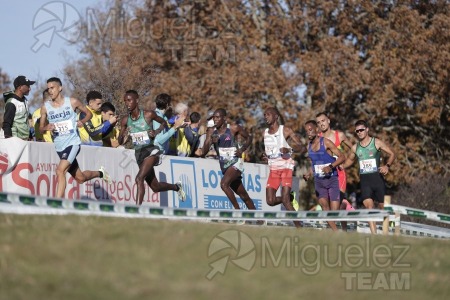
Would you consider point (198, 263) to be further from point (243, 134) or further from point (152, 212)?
point (243, 134)

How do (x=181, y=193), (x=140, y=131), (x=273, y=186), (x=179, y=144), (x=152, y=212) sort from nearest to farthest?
(x=152, y=212)
(x=140, y=131)
(x=273, y=186)
(x=181, y=193)
(x=179, y=144)

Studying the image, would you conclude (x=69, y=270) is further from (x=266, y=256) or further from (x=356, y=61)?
(x=356, y=61)

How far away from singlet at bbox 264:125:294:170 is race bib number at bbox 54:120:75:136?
389cm

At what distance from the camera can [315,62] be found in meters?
37.4

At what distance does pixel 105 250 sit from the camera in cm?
1029

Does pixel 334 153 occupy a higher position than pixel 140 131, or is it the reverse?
pixel 140 131

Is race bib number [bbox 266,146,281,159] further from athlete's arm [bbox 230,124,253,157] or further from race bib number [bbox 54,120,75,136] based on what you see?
race bib number [bbox 54,120,75,136]

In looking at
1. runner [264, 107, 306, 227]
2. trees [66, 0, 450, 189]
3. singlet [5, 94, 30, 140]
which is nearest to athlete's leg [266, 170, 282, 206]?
runner [264, 107, 306, 227]

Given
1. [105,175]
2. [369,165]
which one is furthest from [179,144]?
[369,165]

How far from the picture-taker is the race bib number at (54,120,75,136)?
16125 mm

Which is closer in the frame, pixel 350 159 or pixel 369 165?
pixel 350 159

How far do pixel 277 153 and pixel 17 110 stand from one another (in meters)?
4.56

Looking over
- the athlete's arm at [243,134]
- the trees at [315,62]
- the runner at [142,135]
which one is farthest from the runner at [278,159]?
the trees at [315,62]

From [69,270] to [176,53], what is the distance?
32.5 meters
